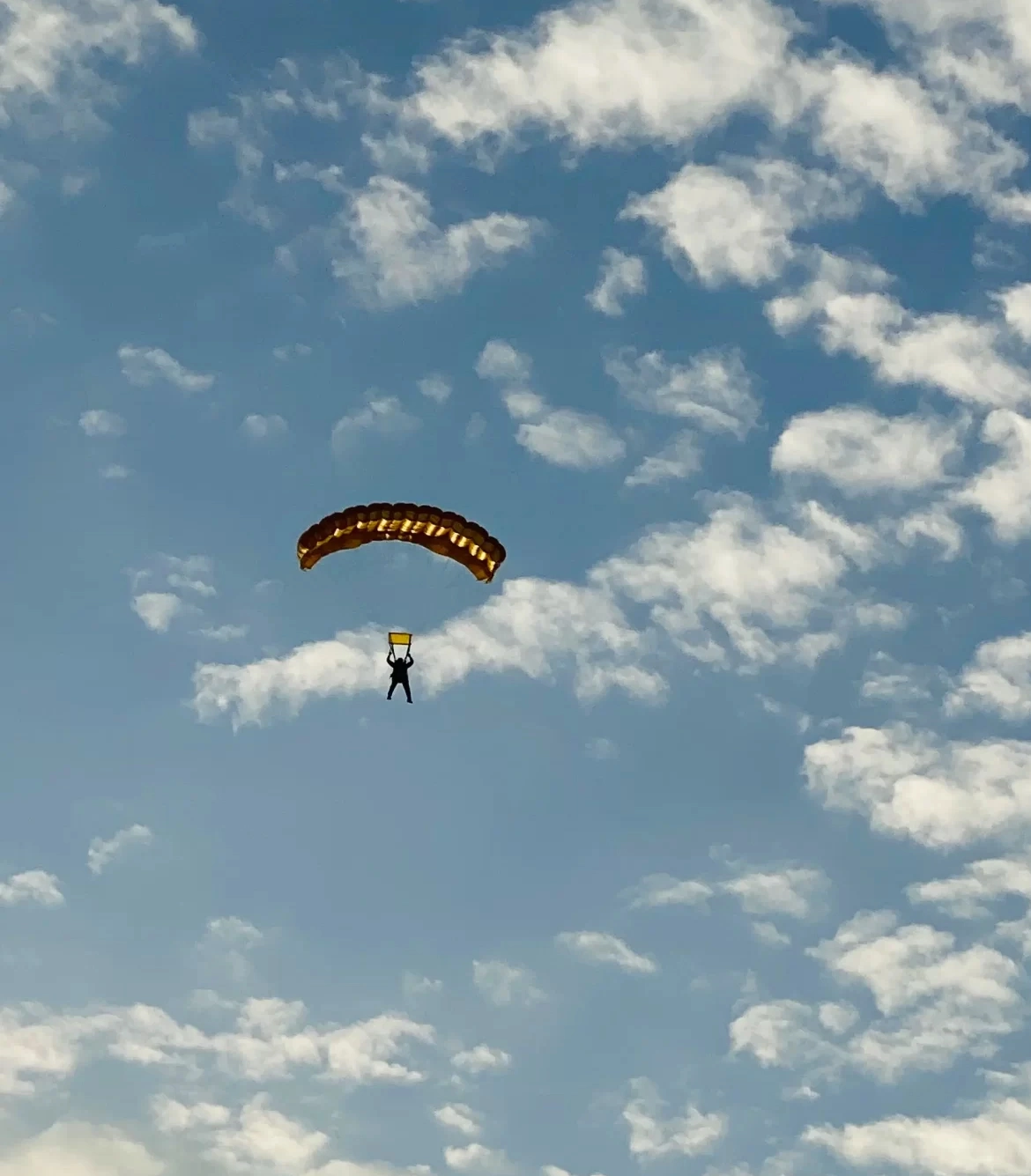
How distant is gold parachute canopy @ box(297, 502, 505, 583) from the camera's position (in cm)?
8138

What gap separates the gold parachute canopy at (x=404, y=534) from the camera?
8138 cm

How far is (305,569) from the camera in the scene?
82000 mm

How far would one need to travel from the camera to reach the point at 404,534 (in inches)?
3238

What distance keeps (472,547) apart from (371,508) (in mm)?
3702

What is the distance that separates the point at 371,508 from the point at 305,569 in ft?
9.58

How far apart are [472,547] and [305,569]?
17.8 ft

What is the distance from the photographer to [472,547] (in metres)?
83.0

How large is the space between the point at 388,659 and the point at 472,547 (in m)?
4.61

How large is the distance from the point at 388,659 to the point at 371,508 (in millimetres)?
5329

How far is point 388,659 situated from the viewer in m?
83.6
